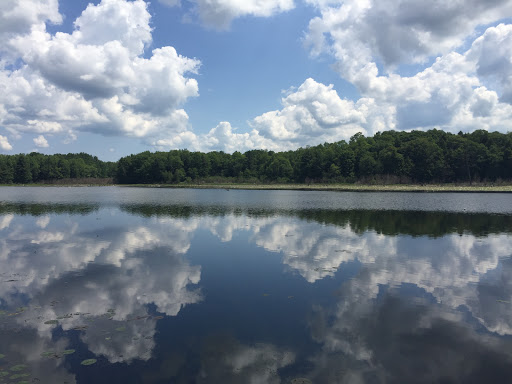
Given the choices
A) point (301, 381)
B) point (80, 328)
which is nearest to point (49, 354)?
point (80, 328)

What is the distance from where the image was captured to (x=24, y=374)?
843cm

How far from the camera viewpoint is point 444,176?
138875 millimetres

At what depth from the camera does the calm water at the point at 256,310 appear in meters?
8.92

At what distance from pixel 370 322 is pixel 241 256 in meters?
11.0

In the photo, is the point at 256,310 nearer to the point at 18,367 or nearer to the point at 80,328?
the point at 80,328

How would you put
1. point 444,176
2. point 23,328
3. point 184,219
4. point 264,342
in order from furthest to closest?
point 444,176, point 184,219, point 23,328, point 264,342

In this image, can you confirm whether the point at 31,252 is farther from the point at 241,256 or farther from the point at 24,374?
the point at 24,374

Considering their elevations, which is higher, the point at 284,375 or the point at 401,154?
the point at 401,154

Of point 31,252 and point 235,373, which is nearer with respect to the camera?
point 235,373

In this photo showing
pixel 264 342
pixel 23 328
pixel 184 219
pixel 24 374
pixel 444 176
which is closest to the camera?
pixel 24 374

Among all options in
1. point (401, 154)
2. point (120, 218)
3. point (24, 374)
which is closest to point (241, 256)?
point (24, 374)

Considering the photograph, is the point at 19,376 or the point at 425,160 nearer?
the point at 19,376

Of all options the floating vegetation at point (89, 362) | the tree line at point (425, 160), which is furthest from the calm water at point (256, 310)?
the tree line at point (425, 160)

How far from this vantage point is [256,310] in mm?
12766
